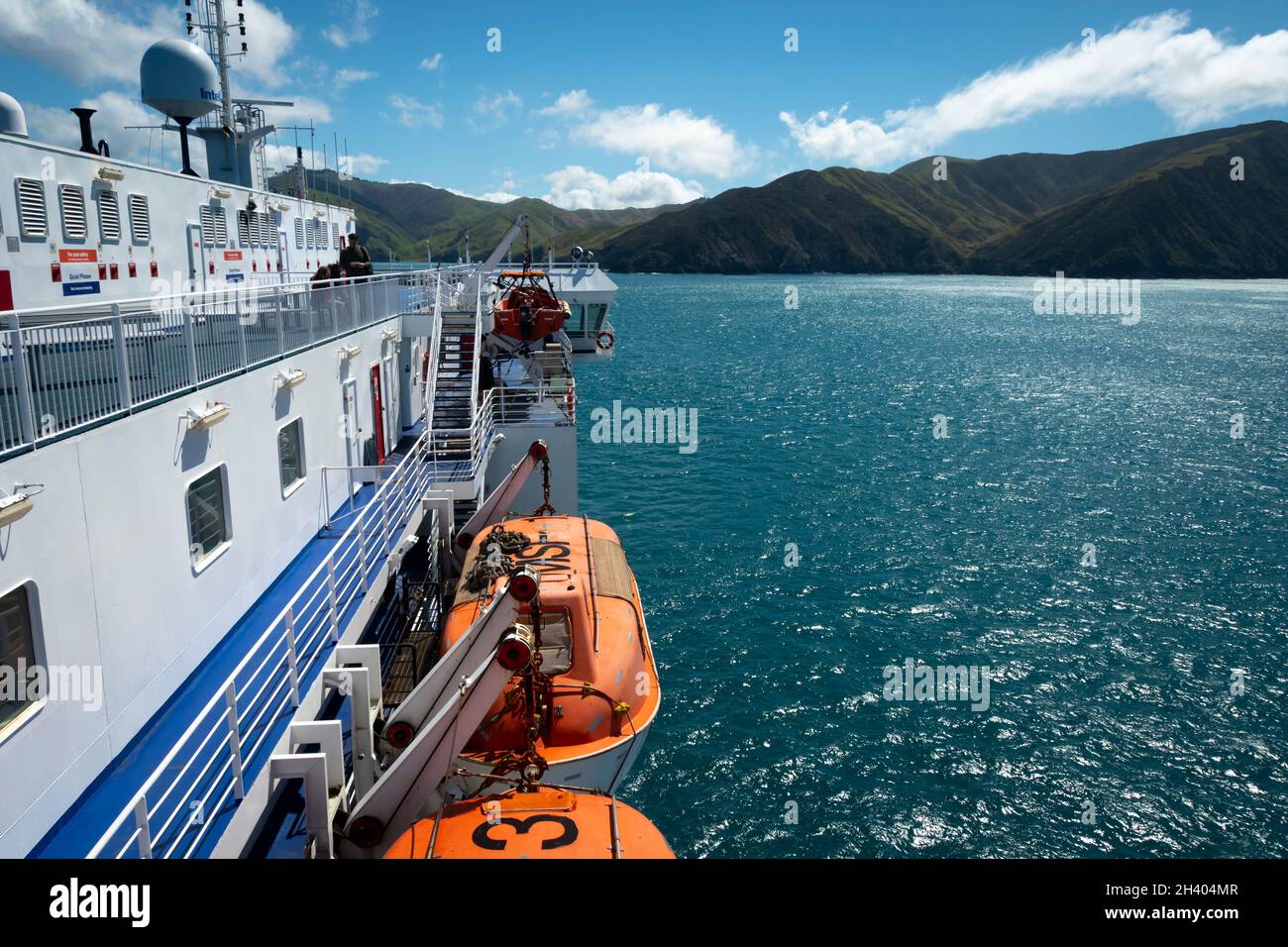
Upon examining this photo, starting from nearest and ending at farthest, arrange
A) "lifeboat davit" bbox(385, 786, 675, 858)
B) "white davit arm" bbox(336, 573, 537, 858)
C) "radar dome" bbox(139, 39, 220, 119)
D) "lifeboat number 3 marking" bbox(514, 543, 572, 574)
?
"lifeboat davit" bbox(385, 786, 675, 858)
"white davit arm" bbox(336, 573, 537, 858)
"lifeboat number 3 marking" bbox(514, 543, 572, 574)
"radar dome" bbox(139, 39, 220, 119)

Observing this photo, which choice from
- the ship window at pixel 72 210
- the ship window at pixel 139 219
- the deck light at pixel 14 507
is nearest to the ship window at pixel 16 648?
the deck light at pixel 14 507

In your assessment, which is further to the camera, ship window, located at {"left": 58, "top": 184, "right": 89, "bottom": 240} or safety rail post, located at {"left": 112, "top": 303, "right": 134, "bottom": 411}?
ship window, located at {"left": 58, "top": 184, "right": 89, "bottom": 240}

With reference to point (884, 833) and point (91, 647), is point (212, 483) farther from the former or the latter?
point (884, 833)

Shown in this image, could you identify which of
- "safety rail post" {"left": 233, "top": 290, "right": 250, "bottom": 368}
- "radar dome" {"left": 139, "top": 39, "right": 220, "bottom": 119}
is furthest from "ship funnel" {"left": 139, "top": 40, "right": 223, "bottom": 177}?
"safety rail post" {"left": 233, "top": 290, "right": 250, "bottom": 368}

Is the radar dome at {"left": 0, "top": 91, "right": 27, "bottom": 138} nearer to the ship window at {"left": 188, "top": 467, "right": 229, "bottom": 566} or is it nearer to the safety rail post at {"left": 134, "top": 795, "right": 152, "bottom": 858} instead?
the ship window at {"left": 188, "top": 467, "right": 229, "bottom": 566}

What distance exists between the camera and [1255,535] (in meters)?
27.1

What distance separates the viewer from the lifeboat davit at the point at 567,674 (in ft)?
37.5

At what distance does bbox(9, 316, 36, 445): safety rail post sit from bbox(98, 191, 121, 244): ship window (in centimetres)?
1279

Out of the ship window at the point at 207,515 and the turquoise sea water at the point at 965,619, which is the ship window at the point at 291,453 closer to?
the ship window at the point at 207,515

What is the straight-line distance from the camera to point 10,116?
804 inches

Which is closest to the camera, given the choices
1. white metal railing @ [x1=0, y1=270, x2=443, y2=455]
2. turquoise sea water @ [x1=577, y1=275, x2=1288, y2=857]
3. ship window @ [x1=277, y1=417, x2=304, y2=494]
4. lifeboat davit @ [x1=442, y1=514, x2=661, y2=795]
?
white metal railing @ [x1=0, y1=270, x2=443, y2=455]
